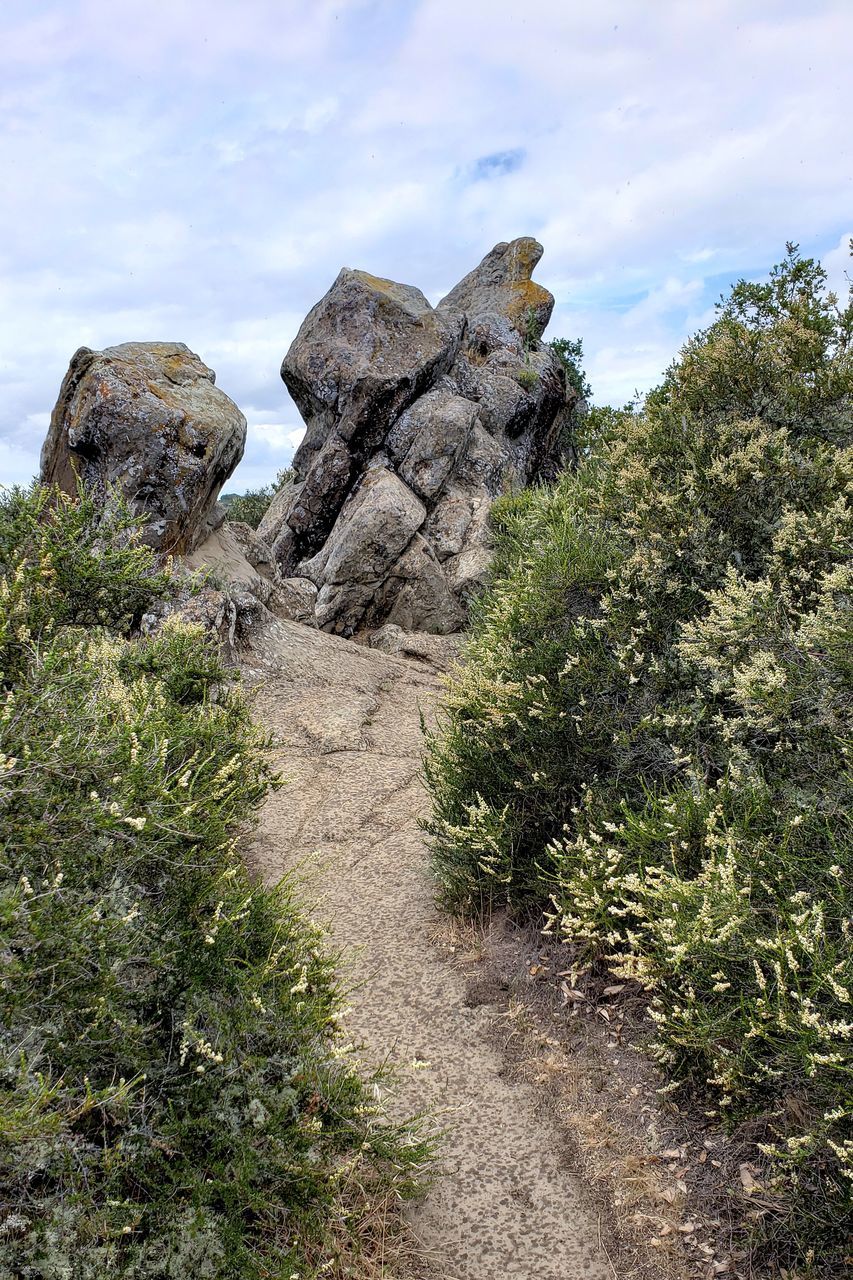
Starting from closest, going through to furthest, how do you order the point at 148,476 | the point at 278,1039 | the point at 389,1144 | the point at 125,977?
1. the point at 125,977
2. the point at 278,1039
3. the point at 389,1144
4. the point at 148,476

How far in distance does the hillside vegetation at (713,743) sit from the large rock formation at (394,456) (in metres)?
8.81

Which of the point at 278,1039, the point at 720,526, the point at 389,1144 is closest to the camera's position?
the point at 278,1039

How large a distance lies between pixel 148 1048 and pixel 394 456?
16026 mm

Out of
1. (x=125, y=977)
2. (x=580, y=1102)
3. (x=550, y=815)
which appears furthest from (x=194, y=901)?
(x=550, y=815)

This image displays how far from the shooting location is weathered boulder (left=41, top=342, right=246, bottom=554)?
10.9 m

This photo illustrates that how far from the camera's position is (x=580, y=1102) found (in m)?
4.41

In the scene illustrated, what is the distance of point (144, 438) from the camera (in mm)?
10961

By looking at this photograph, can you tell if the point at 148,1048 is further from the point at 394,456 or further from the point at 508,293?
the point at 508,293

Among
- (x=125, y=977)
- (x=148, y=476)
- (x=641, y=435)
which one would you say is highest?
(x=641, y=435)

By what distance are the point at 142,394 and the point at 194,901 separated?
9475mm

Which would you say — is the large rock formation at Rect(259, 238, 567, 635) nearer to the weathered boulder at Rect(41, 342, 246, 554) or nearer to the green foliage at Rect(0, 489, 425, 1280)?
the weathered boulder at Rect(41, 342, 246, 554)

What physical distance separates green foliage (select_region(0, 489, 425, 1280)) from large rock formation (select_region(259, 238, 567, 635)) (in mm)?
12116

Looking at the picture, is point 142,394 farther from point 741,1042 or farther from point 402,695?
point 741,1042

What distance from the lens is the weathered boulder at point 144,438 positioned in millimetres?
10922
